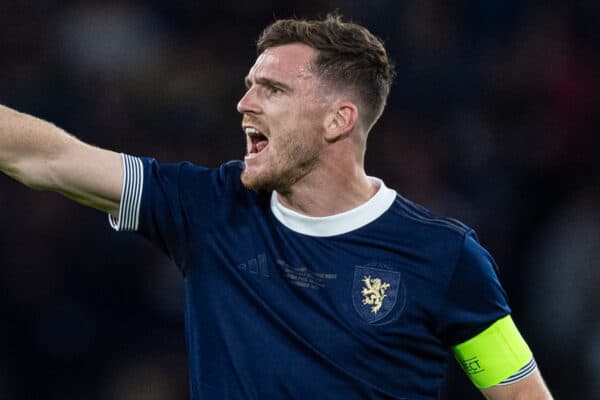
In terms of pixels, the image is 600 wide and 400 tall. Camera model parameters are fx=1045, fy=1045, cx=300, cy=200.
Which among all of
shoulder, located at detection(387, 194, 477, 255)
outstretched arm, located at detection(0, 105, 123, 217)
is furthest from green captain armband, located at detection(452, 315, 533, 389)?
outstretched arm, located at detection(0, 105, 123, 217)

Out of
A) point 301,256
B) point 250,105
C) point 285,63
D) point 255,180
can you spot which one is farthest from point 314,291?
point 285,63

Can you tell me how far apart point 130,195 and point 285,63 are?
66 centimetres

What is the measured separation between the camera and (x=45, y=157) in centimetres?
298

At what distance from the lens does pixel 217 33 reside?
718cm

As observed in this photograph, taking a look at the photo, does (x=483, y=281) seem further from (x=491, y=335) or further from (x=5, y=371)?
(x=5, y=371)

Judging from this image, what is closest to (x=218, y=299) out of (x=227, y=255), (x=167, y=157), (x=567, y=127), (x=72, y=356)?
(x=227, y=255)

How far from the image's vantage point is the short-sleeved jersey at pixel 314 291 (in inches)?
122

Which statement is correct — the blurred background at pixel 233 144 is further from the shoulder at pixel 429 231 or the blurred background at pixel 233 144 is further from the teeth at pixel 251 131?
the teeth at pixel 251 131

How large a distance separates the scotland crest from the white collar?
0.15m

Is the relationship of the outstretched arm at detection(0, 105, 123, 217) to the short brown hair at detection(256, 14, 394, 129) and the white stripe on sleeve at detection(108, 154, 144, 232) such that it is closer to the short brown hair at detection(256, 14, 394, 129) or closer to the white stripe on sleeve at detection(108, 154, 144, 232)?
the white stripe on sleeve at detection(108, 154, 144, 232)

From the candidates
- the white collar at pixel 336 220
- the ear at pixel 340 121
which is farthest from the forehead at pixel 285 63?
the white collar at pixel 336 220

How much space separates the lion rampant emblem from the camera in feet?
10.3

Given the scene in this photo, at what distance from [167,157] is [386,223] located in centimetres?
348

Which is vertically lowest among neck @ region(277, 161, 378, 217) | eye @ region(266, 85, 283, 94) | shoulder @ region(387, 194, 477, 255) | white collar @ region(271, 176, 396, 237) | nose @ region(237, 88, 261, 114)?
shoulder @ region(387, 194, 477, 255)
